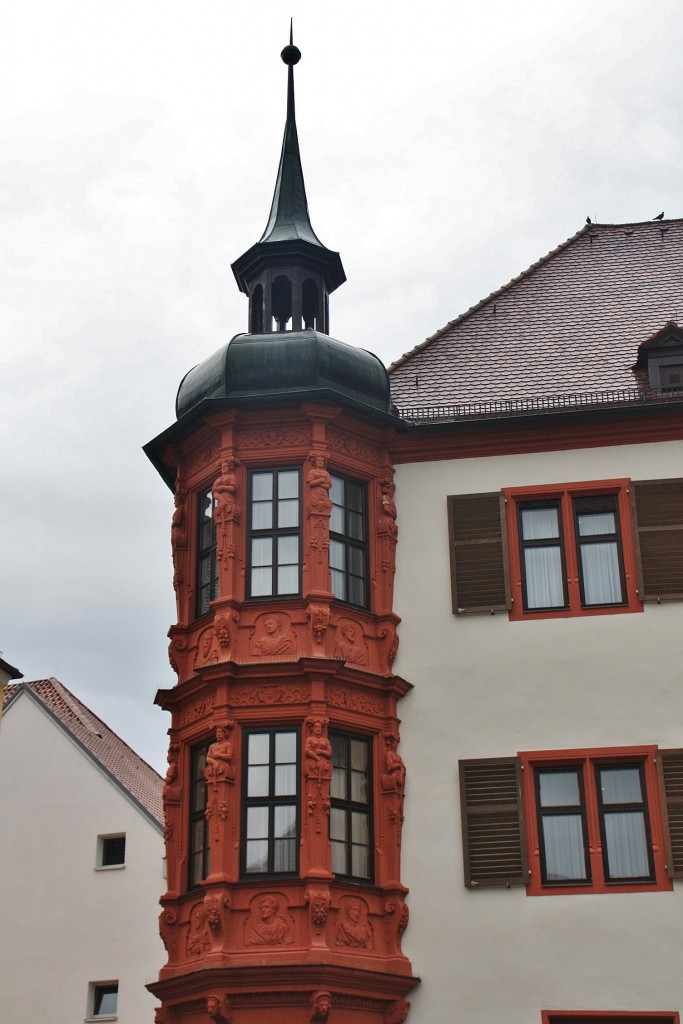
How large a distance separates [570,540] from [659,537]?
43.3 inches

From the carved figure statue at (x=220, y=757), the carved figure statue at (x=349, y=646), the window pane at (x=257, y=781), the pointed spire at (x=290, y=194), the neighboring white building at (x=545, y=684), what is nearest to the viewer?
the neighboring white building at (x=545, y=684)

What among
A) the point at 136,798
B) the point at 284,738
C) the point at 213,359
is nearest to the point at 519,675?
the point at 284,738

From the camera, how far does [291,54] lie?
2469 centimetres

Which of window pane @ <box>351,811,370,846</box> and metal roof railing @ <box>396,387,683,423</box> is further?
metal roof railing @ <box>396,387,683,423</box>

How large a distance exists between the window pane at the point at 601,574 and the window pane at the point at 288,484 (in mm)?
3694

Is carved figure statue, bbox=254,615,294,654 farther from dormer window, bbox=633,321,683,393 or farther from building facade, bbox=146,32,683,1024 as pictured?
dormer window, bbox=633,321,683,393

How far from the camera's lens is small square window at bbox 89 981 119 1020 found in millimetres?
28359

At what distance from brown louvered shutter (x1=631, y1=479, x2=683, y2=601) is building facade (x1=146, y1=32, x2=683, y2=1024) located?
32 mm

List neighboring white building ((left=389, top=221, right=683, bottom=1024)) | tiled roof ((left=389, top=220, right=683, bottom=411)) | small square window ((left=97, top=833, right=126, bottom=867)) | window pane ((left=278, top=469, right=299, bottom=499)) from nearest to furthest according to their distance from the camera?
neighboring white building ((left=389, top=221, right=683, bottom=1024))
window pane ((left=278, top=469, right=299, bottom=499))
tiled roof ((left=389, top=220, right=683, bottom=411))
small square window ((left=97, top=833, right=126, bottom=867))

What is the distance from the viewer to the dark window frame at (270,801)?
17.9 m


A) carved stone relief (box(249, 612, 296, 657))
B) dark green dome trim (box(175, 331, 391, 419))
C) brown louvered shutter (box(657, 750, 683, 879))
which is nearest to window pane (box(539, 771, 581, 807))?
brown louvered shutter (box(657, 750, 683, 879))

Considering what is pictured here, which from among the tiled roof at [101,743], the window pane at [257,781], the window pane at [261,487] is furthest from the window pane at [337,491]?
the tiled roof at [101,743]

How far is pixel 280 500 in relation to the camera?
1966cm

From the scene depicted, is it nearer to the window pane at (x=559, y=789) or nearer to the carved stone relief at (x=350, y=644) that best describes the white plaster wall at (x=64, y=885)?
the carved stone relief at (x=350, y=644)
